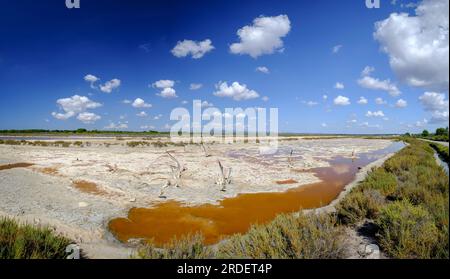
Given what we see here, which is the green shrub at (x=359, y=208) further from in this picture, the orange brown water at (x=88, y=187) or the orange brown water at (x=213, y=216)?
the orange brown water at (x=88, y=187)

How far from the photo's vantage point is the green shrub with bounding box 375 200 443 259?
3918mm

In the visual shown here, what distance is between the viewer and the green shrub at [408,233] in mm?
3918

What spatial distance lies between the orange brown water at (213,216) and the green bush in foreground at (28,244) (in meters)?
1.96

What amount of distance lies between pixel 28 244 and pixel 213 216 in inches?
186

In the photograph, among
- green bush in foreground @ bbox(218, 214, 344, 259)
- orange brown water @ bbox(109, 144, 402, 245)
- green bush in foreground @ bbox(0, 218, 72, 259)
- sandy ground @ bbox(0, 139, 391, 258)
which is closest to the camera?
green bush in foreground @ bbox(0, 218, 72, 259)

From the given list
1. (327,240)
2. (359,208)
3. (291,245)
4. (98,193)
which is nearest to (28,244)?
(291,245)

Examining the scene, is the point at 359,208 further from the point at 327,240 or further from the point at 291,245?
the point at 291,245

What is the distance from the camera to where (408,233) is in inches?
163

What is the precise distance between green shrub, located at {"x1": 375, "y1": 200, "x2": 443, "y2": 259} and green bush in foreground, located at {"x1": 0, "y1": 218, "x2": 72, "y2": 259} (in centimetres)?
570

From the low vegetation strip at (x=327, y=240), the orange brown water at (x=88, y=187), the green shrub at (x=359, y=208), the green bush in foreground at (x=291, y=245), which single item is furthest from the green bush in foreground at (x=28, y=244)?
the green shrub at (x=359, y=208)

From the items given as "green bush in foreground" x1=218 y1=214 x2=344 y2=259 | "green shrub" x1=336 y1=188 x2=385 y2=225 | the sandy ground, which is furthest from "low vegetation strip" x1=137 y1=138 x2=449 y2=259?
the sandy ground

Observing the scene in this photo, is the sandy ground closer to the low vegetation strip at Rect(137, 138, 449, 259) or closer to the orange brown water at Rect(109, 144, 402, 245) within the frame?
the orange brown water at Rect(109, 144, 402, 245)
